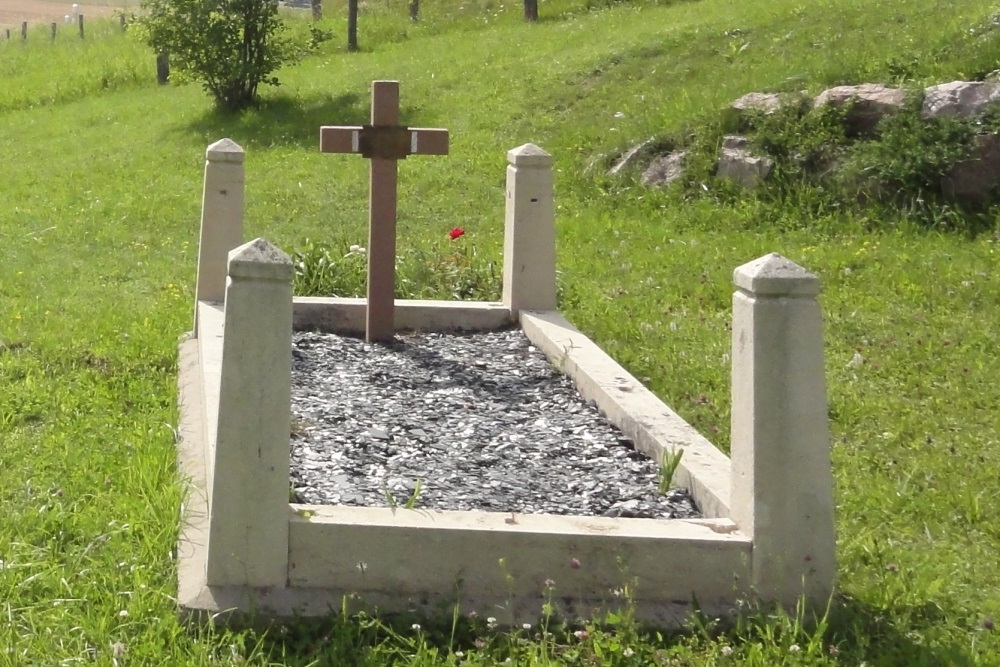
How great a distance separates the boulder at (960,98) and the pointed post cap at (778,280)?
7799 millimetres

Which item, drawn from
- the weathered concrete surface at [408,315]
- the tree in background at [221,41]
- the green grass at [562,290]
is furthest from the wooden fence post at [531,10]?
the weathered concrete surface at [408,315]

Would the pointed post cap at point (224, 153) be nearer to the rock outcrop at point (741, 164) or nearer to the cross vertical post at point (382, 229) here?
the cross vertical post at point (382, 229)

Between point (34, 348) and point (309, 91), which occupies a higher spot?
point (309, 91)

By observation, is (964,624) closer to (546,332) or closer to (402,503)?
(402,503)

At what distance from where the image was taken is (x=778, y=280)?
12.9ft

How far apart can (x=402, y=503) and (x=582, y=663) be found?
3.90 feet

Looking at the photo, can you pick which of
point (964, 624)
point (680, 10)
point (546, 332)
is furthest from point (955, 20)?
point (964, 624)

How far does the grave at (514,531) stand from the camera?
3.94m

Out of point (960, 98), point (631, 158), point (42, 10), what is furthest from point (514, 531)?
point (42, 10)

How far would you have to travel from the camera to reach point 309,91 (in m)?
19.9

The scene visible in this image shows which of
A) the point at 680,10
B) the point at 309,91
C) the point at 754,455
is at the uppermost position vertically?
the point at 680,10

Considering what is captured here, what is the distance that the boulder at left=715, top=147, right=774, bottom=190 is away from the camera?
38.4 feet

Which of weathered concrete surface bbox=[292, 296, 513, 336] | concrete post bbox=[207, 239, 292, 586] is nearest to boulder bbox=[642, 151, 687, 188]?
weathered concrete surface bbox=[292, 296, 513, 336]

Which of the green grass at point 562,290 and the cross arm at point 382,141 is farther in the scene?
the cross arm at point 382,141
